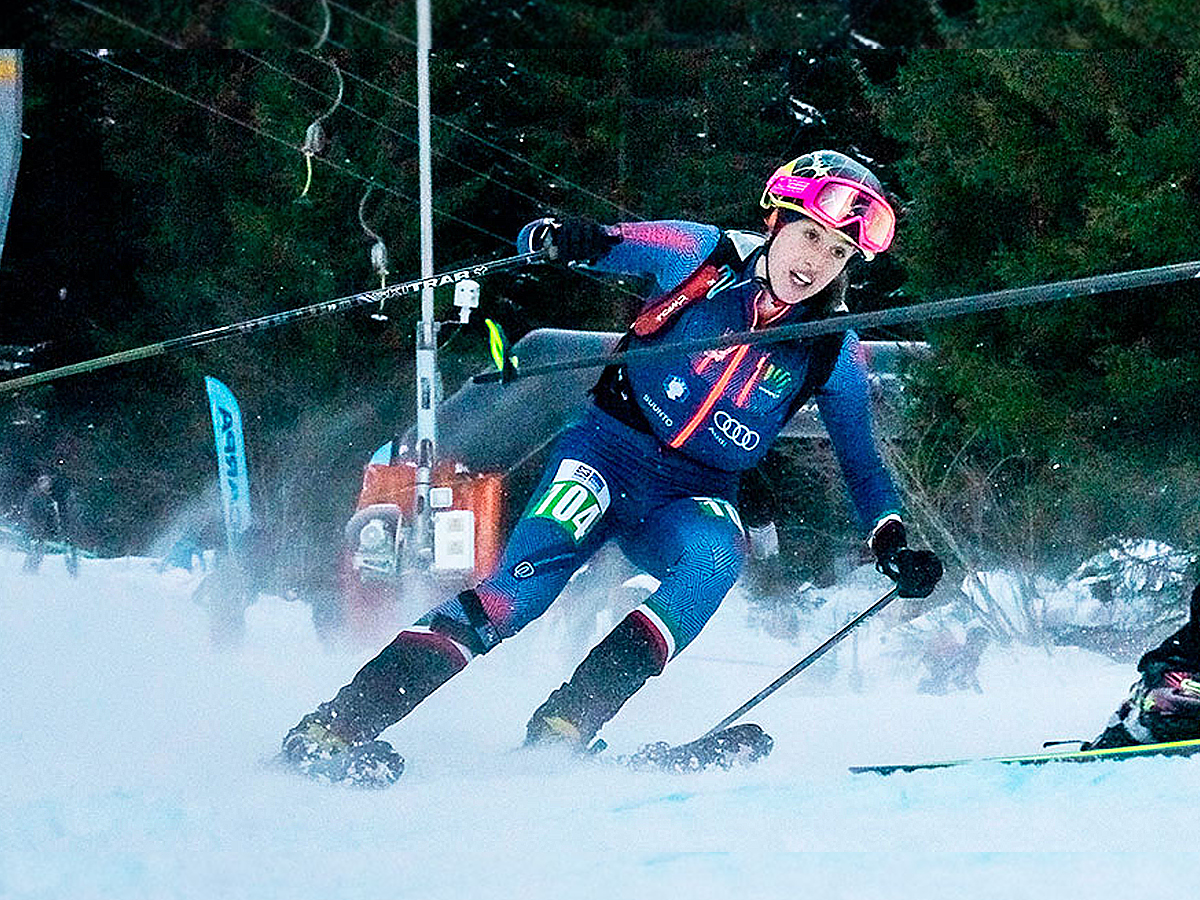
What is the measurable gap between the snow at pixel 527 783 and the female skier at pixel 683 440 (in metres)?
0.18

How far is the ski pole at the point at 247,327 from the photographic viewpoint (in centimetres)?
323

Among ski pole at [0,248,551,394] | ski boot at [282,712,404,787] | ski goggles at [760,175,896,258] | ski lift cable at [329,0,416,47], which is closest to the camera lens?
ski boot at [282,712,404,787]

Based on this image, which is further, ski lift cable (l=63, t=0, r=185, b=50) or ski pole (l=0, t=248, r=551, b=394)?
ski lift cable (l=63, t=0, r=185, b=50)

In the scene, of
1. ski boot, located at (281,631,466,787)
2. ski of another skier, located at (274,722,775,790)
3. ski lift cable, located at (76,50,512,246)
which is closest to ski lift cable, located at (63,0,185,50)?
ski lift cable, located at (76,50,512,246)

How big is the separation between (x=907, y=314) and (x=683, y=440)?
1.50 ft

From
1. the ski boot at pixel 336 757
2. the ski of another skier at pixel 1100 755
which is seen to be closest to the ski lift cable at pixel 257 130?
the ski boot at pixel 336 757

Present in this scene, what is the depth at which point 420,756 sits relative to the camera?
297 centimetres

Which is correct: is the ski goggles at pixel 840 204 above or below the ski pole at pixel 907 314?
above

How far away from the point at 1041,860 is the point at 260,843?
1.08 metres

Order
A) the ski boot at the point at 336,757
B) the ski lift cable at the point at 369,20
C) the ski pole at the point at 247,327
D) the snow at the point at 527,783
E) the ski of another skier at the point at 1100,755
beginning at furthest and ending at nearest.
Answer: the ski lift cable at the point at 369,20 < the ski pole at the point at 247,327 < the ski of another skier at the point at 1100,755 < the ski boot at the point at 336,757 < the snow at the point at 527,783

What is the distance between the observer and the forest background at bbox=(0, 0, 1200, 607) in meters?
3.25

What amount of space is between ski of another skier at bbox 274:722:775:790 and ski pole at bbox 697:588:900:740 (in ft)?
0.17

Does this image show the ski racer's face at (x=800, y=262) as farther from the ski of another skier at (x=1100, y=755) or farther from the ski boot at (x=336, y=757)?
the ski boot at (x=336, y=757)

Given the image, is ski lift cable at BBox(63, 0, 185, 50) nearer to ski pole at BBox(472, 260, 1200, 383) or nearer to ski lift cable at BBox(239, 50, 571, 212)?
ski lift cable at BBox(239, 50, 571, 212)
